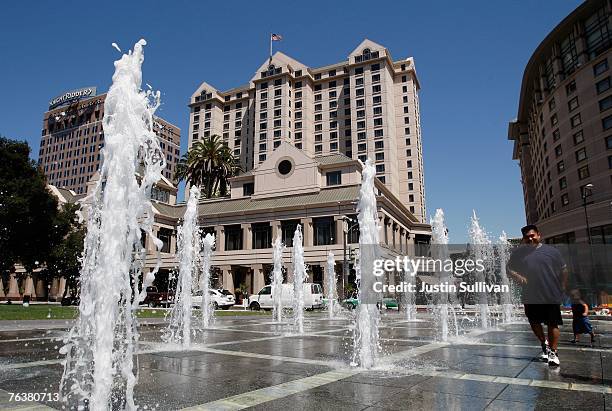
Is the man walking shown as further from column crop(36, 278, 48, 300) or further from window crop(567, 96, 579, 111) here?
column crop(36, 278, 48, 300)

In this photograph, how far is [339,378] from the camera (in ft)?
18.1

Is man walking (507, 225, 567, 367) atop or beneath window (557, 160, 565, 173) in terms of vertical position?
beneath

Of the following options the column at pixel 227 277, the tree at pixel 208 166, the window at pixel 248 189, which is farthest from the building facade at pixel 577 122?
the tree at pixel 208 166

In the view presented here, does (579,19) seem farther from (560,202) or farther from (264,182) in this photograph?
(264,182)

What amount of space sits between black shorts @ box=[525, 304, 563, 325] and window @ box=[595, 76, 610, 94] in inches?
2075

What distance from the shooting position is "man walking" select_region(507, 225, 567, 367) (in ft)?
20.6

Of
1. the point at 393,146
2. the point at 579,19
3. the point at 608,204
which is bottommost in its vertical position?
the point at 608,204

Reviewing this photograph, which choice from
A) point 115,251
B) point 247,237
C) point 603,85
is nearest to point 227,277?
point 247,237

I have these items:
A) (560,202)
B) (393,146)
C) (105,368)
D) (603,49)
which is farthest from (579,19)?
(105,368)

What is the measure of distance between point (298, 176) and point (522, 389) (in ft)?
152

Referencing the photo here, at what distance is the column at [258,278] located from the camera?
48750 millimetres

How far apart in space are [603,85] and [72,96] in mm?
140421

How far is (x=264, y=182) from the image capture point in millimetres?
53188

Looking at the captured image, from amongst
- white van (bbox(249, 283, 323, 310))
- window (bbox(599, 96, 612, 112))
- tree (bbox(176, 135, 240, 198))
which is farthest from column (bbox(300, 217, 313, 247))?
window (bbox(599, 96, 612, 112))
